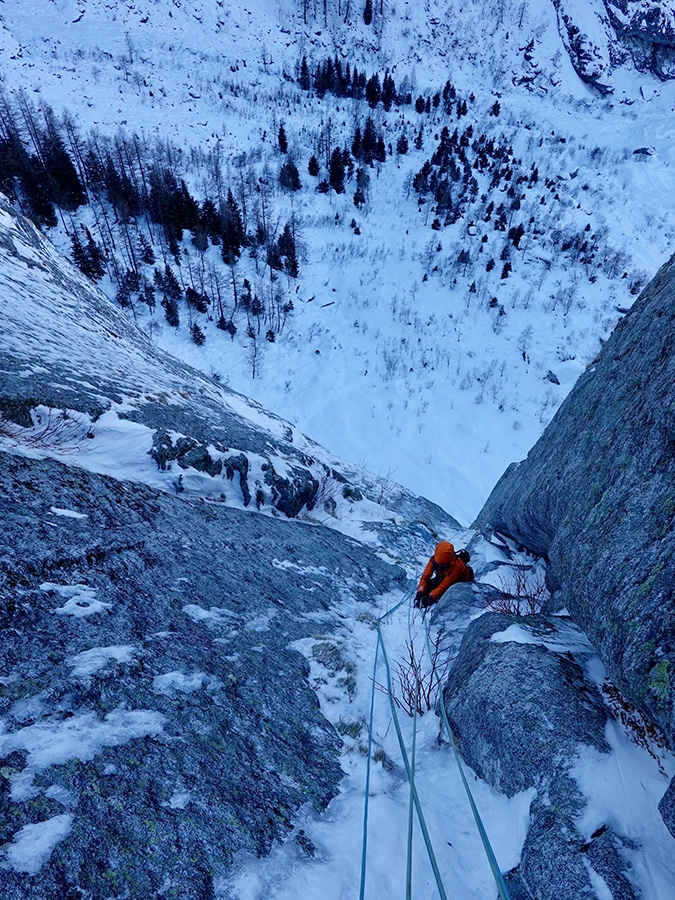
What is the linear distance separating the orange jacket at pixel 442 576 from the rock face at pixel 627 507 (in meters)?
1.03

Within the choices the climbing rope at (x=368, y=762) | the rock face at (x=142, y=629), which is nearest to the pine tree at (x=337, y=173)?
the rock face at (x=142, y=629)

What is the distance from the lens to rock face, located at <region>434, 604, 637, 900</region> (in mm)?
1615

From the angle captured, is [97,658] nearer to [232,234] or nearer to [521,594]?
[521,594]

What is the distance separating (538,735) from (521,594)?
7.85ft

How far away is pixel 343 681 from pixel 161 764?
4.86 feet

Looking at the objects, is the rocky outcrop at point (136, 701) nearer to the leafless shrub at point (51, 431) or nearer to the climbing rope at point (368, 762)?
the climbing rope at point (368, 762)

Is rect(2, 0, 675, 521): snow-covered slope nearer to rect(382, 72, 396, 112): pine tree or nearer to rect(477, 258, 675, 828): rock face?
rect(382, 72, 396, 112): pine tree

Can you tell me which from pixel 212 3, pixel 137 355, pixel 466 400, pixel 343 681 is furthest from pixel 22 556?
pixel 212 3

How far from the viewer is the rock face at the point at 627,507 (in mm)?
1896

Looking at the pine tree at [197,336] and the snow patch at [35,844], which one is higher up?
the snow patch at [35,844]

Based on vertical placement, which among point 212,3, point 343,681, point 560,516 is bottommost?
point 343,681

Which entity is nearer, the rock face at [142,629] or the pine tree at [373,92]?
the rock face at [142,629]

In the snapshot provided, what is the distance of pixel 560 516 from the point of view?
354cm

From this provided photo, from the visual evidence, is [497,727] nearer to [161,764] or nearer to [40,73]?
[161,764]
